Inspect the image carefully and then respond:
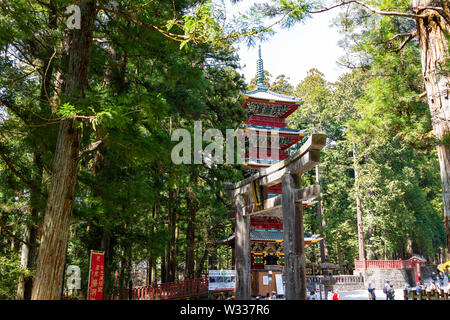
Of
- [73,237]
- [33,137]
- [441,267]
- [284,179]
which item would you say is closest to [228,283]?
[73,237]

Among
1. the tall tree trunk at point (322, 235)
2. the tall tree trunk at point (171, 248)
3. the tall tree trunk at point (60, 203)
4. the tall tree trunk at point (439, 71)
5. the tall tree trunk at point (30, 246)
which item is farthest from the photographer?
the tall tree trunk at point (322, 235)

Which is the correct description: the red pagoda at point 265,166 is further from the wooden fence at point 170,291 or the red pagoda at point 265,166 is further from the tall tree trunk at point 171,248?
the tall tree trunk at point 171,248

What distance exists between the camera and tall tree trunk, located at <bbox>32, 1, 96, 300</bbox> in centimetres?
432

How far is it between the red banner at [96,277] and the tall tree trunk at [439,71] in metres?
6.50

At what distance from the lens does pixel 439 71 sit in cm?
504

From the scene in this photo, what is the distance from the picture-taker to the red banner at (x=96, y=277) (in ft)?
23.4

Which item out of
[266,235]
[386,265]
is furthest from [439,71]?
[386,265]

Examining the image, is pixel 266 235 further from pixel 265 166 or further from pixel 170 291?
pixel 170 291

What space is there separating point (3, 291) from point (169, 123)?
32.9 feet

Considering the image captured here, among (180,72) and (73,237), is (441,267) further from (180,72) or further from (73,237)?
(73,237)

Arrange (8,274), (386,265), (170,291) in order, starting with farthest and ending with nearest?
(386,265)
(170,291)
(8,274)

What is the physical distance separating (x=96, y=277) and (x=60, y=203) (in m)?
3.44

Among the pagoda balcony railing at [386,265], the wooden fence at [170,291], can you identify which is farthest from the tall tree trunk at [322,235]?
the wooden fence at [170,291]

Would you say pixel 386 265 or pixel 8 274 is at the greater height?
pixel 8 274
